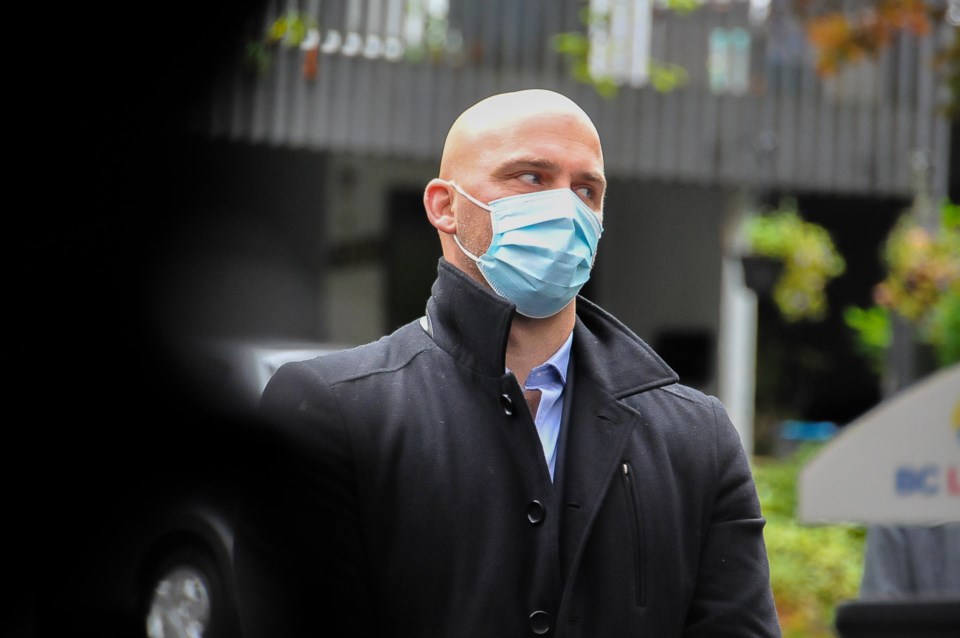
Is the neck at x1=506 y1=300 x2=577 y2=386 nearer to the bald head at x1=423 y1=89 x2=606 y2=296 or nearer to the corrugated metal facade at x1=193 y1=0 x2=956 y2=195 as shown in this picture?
the bald head at x1=423 y1=89 x2=606 y2=296

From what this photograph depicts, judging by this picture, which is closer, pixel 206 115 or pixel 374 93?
pixel 206 115

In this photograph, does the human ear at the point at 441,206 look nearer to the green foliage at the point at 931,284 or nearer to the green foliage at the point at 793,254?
the green foliage at the point at 931,284

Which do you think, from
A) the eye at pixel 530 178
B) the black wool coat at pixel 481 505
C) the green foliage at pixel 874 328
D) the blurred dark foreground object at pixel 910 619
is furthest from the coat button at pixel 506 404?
the green foliage at pixel 874 328

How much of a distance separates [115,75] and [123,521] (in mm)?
749

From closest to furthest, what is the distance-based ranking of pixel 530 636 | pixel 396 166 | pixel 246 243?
pixel 530 636
pixel 246 243
pixel 396 166

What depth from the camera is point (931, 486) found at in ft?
12.2

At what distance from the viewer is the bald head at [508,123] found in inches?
91.4

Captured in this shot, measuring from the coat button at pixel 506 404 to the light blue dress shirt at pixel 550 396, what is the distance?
0.26 ft

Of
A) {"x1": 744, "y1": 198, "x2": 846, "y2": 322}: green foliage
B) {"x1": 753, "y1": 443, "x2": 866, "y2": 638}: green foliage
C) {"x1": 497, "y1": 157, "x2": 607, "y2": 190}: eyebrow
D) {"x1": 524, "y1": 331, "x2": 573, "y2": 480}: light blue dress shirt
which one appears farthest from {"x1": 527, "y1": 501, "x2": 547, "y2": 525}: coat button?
{"x1": 744, "y1": 198, "x2": 846, "y2": 322}: green foliage

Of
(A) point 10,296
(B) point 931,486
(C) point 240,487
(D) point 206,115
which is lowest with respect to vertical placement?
(B) point 931,486

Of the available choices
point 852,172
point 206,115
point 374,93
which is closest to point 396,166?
point 374,93

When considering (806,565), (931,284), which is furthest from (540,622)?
(806,565)

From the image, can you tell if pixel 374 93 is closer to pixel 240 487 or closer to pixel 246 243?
pixel 246 243

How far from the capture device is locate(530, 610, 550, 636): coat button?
7.14ft
